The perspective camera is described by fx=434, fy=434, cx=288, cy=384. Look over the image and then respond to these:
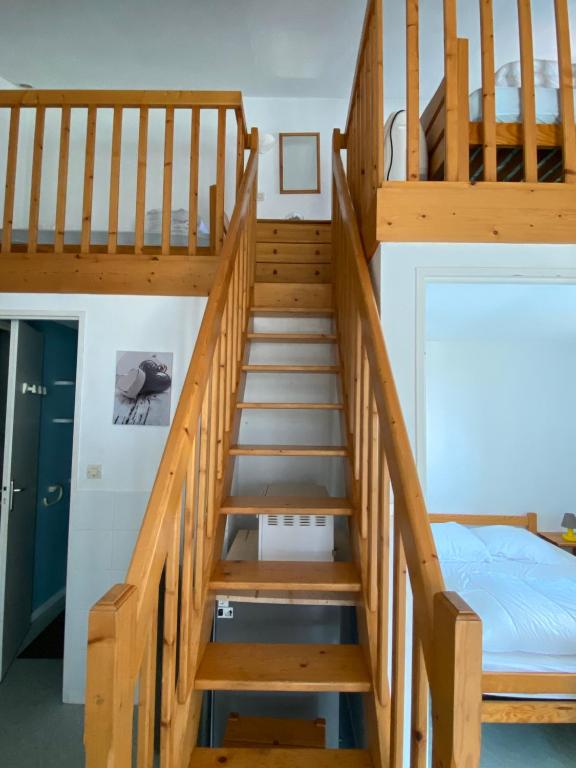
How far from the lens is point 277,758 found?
1.27m

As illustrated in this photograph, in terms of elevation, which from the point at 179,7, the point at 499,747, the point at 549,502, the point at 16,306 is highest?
the point at 179,7

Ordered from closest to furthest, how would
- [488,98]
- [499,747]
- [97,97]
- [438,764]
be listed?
[438,764] < [488,98] < [499,747] < [97,97]

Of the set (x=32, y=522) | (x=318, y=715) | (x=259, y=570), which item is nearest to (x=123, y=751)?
(x=259, y=570)

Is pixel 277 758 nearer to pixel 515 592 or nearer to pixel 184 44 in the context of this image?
pixel 515 592

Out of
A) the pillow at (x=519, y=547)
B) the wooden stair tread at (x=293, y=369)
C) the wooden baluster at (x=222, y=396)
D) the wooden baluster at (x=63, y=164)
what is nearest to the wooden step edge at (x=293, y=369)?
the wooden stair tread at (x=293, y=369)

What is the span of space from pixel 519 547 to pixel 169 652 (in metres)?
3.39

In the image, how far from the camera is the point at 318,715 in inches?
74.3

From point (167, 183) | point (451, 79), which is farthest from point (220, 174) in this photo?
point (451, 79)

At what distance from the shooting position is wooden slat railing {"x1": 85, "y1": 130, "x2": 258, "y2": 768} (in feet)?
2.42

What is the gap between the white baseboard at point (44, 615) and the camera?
3131mm

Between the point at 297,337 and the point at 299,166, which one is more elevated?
the point at 299,166

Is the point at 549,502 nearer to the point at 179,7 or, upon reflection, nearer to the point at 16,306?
the point at 16,306

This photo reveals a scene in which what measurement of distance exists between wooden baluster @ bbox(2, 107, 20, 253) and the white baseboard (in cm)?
264

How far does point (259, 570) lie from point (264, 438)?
1.09m
